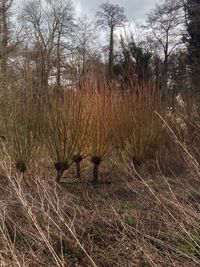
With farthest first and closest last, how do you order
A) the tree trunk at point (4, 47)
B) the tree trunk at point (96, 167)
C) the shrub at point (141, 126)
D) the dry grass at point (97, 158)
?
the tree trunk at point (4, 47) < the shrub at point (141, 126) < the tree trunk at point (96, 167) < the dry grass at point (97, 158)

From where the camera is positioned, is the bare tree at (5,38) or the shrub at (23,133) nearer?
the shrub at (23,133)

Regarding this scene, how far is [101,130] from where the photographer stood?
9.42m

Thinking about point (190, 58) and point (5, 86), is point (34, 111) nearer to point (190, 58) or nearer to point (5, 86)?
point (5, 86)

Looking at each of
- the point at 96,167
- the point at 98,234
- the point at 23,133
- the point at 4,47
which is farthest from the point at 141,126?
the point at 4,47

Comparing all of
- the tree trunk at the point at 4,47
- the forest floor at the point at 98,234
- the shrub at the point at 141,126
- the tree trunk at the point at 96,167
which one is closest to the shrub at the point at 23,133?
the tree trunk at the point at 96,167

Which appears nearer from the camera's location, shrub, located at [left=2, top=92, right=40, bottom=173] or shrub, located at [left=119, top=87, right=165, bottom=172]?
shrub, located at [left=2, top=92, right=40, bottom=173]

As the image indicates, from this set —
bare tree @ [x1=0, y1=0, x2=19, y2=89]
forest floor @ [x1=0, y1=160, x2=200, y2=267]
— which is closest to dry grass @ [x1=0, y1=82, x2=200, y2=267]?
forest floor @ [x1=0, y1=160, x2=200, y2=267]

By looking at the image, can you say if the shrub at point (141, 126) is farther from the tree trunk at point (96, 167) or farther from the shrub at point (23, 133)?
the shrub at point (23, 133)

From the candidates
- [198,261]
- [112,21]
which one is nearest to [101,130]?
[198,261]

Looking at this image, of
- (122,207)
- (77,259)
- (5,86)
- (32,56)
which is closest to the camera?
(77,259)

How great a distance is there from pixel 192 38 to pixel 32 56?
1567 cm

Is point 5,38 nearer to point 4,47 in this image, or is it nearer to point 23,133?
point 4,47

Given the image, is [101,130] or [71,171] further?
[71,171]

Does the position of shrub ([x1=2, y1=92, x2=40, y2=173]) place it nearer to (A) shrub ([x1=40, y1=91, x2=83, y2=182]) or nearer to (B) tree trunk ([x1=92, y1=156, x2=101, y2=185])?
(A) shrub ([x1=40, y1=91, x2=83, y2=182])
